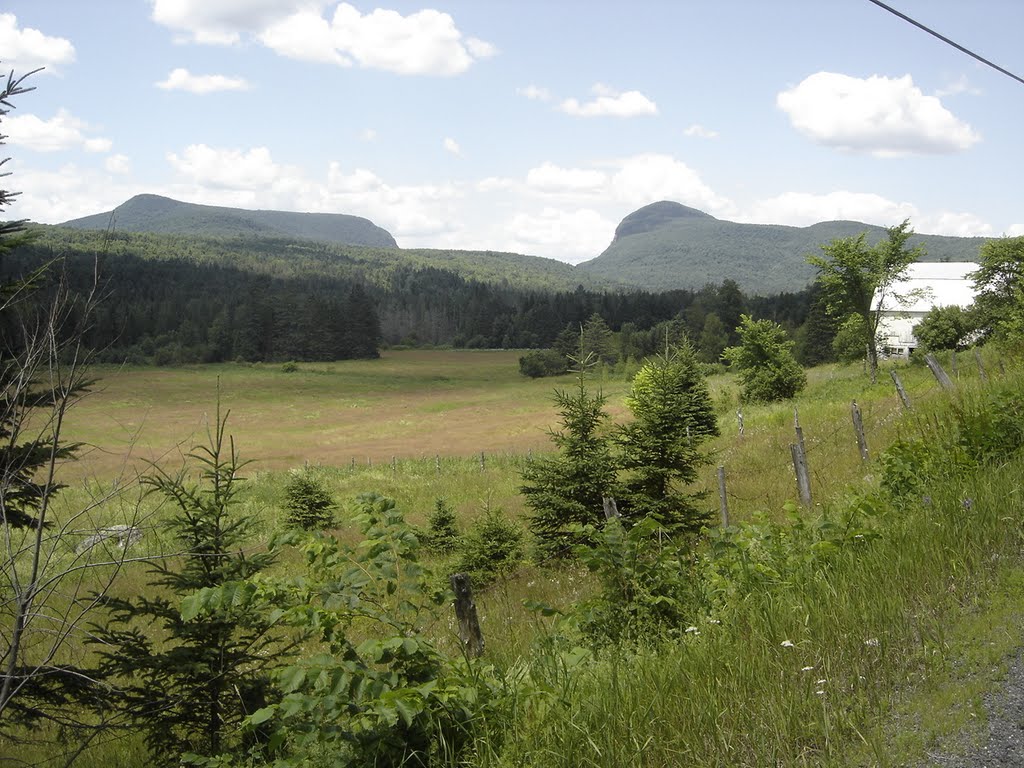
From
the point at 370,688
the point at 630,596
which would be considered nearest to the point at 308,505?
the point at 630,596

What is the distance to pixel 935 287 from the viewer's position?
60.8 meters

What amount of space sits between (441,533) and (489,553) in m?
3.09

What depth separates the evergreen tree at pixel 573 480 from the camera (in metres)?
11.4

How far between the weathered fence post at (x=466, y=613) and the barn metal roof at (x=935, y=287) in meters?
55.6

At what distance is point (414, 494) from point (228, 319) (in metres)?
107

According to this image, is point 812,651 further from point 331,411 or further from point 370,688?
point 331,411

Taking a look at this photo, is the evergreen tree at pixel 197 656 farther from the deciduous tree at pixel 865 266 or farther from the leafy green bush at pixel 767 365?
the deciduous tree at pixel 865 266

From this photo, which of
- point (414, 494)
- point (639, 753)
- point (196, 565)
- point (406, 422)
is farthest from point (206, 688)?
point (406, 422)

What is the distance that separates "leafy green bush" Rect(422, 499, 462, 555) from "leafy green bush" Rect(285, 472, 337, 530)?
5721 millimetres

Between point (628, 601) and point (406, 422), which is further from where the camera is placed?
point (406, 422)

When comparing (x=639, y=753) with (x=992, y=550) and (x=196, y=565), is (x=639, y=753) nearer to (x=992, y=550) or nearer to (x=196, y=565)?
(x=992, y=550)

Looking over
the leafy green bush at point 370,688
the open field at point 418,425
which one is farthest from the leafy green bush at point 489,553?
the leafy green bush at point 370,688

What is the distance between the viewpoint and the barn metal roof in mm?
55938

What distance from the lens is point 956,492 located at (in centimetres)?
516
